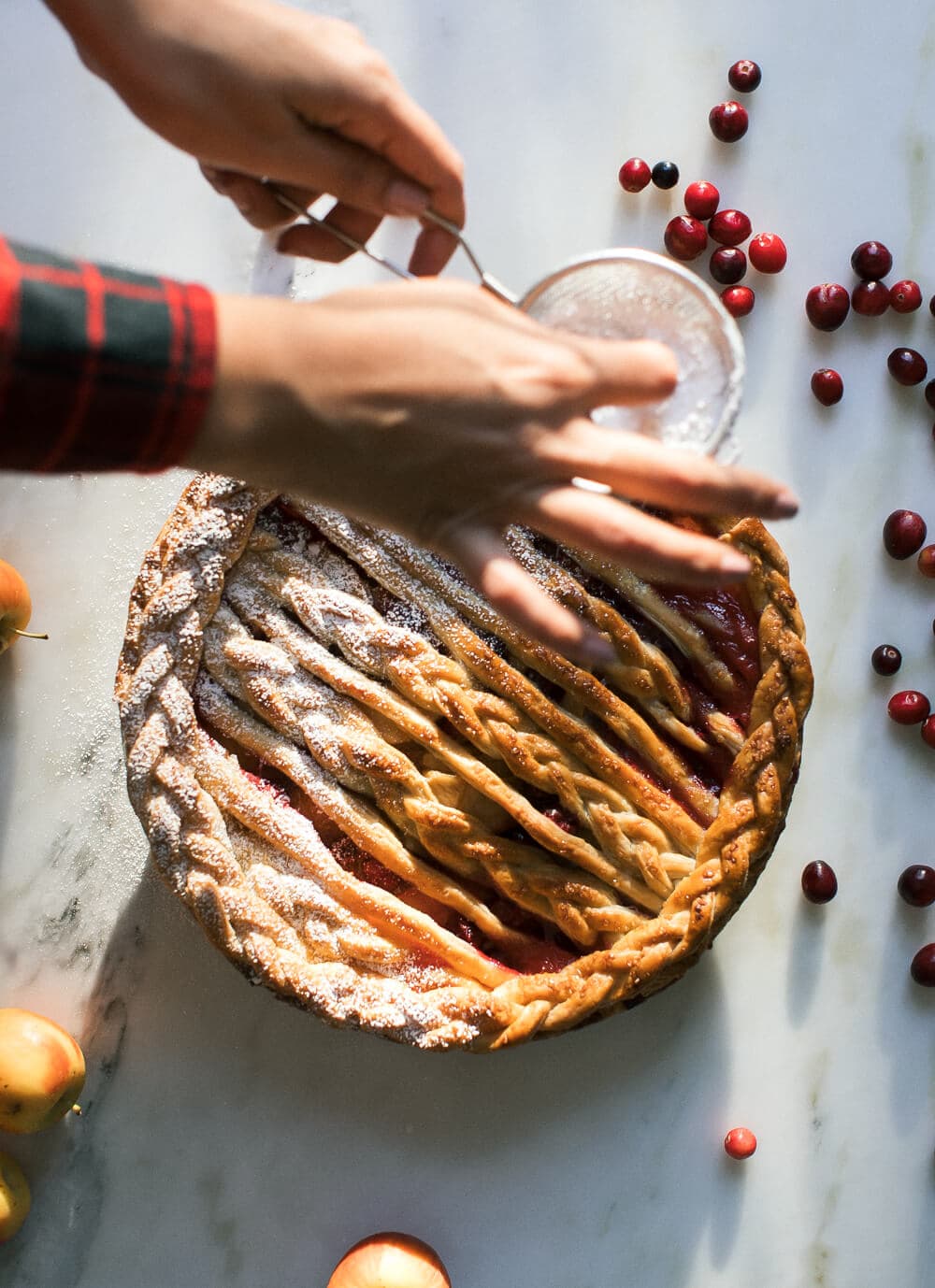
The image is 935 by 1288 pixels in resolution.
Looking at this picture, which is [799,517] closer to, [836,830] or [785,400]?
[785,400]

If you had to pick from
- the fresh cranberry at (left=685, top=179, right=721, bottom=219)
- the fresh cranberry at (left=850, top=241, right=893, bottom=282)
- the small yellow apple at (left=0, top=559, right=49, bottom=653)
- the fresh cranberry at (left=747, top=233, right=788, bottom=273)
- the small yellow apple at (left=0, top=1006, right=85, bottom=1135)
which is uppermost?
the fresh cranberry at (left=850, top=241, right=893, bottom=282)

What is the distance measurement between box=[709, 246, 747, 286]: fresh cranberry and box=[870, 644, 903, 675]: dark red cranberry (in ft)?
1.58

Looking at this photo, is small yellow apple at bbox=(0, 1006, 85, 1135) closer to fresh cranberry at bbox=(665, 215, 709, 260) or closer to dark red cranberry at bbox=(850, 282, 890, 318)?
fresh cranberry at bbox=(665, 215, 709, 260)

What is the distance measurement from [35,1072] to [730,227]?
1247mm

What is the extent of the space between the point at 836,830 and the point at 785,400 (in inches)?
20.7

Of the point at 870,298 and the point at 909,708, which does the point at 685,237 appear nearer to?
the point at 870,298

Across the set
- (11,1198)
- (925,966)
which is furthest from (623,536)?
(11,1198)

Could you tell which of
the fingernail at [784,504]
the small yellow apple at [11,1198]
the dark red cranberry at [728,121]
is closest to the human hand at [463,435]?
the fingernail at [784,504]

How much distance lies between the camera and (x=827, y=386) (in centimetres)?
154

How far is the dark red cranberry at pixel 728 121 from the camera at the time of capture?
1.54 meters

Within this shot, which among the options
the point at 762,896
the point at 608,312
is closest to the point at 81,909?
the point at 762,896

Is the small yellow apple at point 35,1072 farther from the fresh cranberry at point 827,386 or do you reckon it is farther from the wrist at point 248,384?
the fresh cranberry at point 827,386

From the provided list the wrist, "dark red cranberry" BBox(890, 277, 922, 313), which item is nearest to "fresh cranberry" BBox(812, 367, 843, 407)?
"dark red cranberry" BBox(890, 277, 922, 313)

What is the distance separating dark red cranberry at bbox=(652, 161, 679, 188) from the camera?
5.03ft
